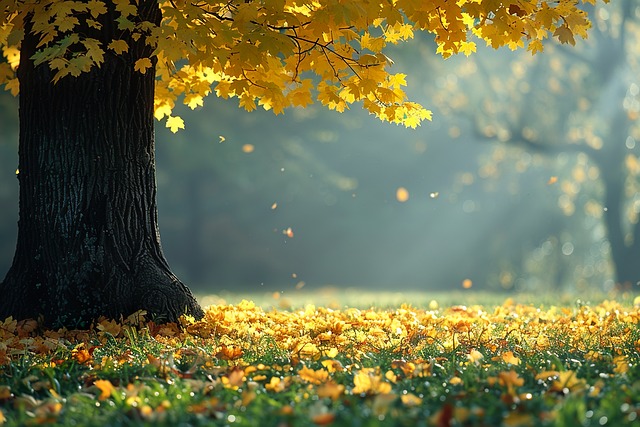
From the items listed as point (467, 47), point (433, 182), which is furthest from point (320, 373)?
point (433, 182)

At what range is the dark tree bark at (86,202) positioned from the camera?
20.0 ft

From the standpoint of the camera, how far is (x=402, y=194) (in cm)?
3644

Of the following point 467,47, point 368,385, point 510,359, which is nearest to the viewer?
point 368,385

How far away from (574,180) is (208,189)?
1430 centimetres

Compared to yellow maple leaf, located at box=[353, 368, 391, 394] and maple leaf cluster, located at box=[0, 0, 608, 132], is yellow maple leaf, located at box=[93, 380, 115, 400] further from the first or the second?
maple leaf cluster, located at box=[0, 0, 608, 132]

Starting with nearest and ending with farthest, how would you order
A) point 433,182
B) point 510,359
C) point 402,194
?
point 510,359 → point 402,194 → point 433,182

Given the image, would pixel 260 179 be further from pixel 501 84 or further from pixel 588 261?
pixel 588 261

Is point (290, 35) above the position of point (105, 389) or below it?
above

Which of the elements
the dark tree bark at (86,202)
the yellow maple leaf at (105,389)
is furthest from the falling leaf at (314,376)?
the dark tree bark at (86,202)

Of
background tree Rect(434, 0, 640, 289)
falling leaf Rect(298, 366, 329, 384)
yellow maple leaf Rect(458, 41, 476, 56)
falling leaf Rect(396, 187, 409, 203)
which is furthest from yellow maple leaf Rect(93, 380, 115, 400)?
falling leaf Rect(396, 187, 409, 203)

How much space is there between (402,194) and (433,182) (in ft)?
5.71

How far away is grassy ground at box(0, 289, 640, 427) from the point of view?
10.6ft

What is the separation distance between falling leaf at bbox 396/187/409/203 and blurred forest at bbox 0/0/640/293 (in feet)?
0.56

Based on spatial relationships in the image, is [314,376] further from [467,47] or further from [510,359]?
[467,47]
